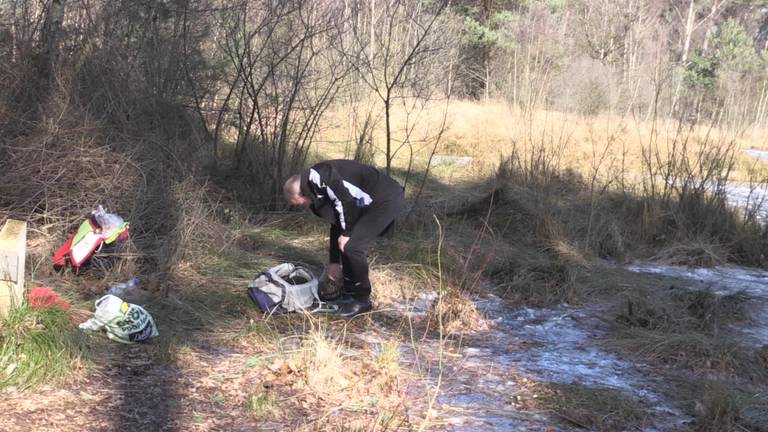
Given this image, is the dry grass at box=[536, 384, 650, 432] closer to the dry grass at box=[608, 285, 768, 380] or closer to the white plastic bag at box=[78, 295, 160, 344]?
the dry grass at box=[608, 285, 768, 380]

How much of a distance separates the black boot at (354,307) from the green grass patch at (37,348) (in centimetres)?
167

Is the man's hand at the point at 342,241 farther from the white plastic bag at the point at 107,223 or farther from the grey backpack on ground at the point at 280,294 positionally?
the white plastic bag at the point at 107,223

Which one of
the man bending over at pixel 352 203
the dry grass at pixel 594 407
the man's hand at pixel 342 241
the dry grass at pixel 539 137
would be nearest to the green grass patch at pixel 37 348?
the man bending over at pixel 352 203

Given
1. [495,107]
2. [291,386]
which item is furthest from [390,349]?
[495,107]

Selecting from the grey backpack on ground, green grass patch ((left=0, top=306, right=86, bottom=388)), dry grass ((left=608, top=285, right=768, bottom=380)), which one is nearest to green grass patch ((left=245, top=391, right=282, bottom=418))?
green grass patch ((left=0, top=306, right=86, bottom=388))

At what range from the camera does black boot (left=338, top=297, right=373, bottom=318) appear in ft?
15.2

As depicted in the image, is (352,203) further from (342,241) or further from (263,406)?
(263,406)

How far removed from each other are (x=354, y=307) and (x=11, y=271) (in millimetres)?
2113

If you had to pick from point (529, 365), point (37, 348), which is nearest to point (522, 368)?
point (529, 365)

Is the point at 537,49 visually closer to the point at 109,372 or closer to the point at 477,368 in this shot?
the point at 477,368

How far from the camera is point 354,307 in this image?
15.4ft

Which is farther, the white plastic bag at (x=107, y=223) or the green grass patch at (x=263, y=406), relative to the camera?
the white plastic bag at (x=107, y=223)

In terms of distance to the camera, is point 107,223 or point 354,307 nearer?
point 354,307

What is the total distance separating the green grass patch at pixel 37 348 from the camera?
3.19m
